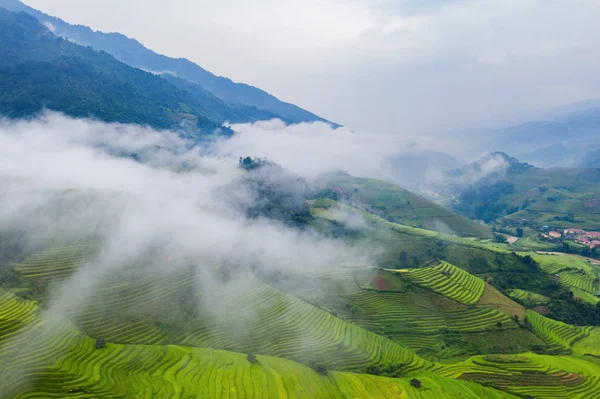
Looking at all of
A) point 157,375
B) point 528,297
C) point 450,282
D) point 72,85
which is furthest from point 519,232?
point 72,85

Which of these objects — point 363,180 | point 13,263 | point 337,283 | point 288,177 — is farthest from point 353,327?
point 363,180

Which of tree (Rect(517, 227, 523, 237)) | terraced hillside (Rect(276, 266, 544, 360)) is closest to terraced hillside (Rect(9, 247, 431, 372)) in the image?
terraced hillside (Rect(276, 266, 544, 360))

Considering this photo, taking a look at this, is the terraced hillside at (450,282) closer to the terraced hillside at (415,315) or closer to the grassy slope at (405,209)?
the terraced hillside at (415,315)

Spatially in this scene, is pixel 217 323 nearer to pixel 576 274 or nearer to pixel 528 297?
pixel 528 297

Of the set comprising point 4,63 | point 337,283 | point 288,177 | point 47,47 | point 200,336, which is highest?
point 47,47

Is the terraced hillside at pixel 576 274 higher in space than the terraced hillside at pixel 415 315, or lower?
higher

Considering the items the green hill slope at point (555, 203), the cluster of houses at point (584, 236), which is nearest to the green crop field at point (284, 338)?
the cluster of houses at point (584, 236)

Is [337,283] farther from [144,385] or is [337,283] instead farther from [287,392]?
[144,385]
